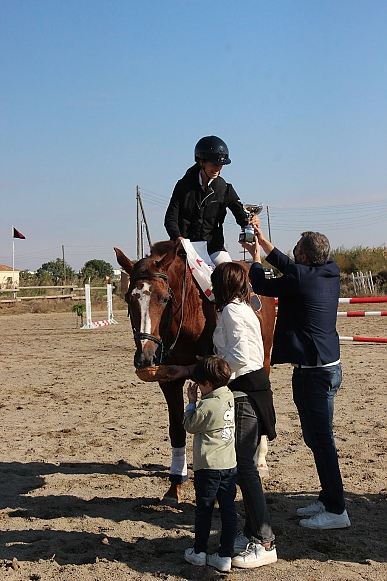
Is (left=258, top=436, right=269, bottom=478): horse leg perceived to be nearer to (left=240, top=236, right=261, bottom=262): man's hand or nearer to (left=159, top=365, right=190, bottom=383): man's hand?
(left=159, top=365, right=190, bottom=383): man's hand

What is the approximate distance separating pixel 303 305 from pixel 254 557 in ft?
5.20

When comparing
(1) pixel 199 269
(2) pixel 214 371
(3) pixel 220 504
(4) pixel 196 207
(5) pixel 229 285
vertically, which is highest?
(4) pixel 196 207

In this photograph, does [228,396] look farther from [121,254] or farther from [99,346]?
[99,346]

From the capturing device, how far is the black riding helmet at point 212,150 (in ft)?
16.5

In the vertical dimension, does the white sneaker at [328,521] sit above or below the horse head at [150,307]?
below

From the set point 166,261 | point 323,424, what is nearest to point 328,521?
point 323,424

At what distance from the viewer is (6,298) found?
1325 inches

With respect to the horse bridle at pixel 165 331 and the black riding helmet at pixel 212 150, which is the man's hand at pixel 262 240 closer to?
the horse bridle at pixel 165 331

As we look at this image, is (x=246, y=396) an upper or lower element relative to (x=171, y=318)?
lower

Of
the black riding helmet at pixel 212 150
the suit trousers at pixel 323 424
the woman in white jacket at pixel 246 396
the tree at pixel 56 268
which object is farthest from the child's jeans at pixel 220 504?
the tree at pixel 56 268

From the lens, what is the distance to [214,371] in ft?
11.3

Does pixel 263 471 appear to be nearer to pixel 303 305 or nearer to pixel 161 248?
pixel 303 305

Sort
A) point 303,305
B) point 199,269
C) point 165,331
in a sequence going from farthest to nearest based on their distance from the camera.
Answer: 1. point 199,269
2. point 165,331
3. point 303,305

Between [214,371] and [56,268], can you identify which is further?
[56,268]
